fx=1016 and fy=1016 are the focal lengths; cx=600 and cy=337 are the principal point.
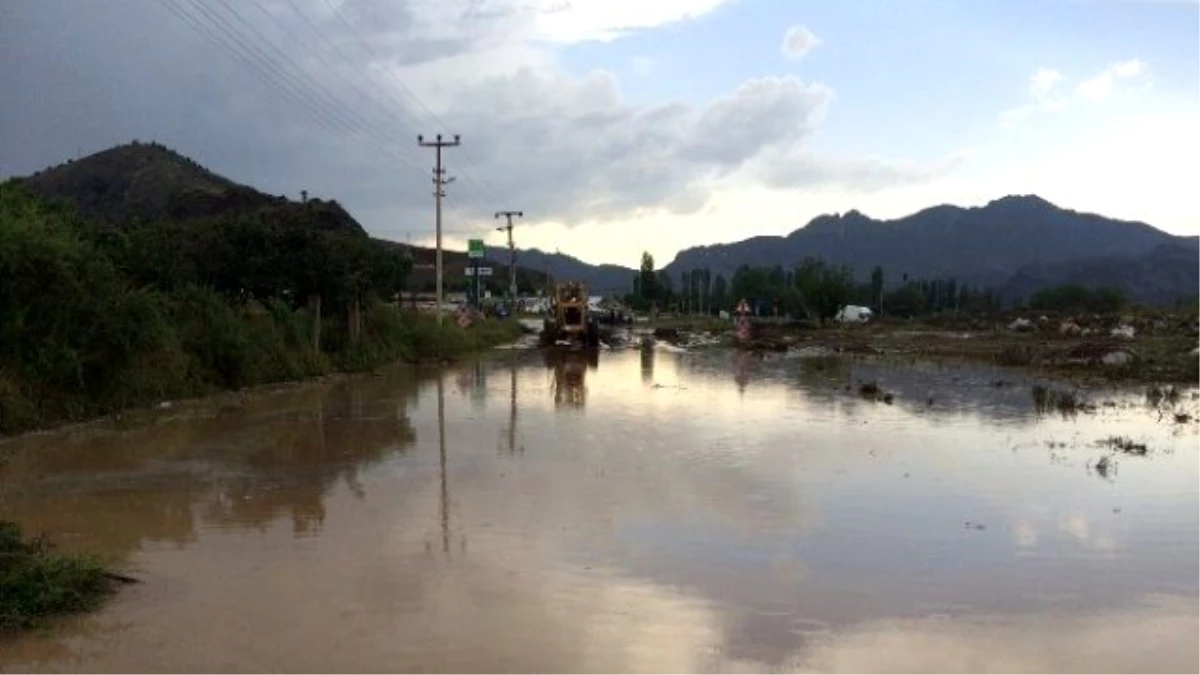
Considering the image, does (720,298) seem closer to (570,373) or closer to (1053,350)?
(1053,350)

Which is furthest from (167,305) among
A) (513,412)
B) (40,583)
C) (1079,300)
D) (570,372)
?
(1079,300)

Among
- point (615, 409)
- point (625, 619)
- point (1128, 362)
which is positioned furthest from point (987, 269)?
point (625, 619)

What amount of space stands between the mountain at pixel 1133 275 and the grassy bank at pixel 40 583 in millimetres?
142910

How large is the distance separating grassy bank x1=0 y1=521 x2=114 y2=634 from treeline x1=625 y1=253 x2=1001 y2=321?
68081 mm

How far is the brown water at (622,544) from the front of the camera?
235 inches

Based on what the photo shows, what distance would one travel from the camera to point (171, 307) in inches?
765

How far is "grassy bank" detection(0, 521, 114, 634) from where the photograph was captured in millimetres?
6109

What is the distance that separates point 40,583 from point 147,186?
73.9 m

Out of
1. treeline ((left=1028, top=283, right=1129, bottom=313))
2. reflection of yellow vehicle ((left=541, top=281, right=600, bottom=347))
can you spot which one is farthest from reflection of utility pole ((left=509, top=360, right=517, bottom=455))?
treeline ((left=1028, top=283, right=1129, bottom=313))

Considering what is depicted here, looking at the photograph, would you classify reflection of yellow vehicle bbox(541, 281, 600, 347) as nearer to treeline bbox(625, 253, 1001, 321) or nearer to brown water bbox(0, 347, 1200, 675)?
brown water bbox(0, 347, 1200, 675)

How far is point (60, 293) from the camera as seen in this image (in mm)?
15242

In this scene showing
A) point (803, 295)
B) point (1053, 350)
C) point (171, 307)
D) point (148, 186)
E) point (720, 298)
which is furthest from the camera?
point (720, 298)

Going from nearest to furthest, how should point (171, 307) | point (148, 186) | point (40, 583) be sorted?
point (40, 583)
point (171, 307)
point (148, 186)

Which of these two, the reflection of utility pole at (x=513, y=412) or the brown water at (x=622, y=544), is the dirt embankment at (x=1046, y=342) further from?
the reflection of utility pole at (x=513, y=412)
